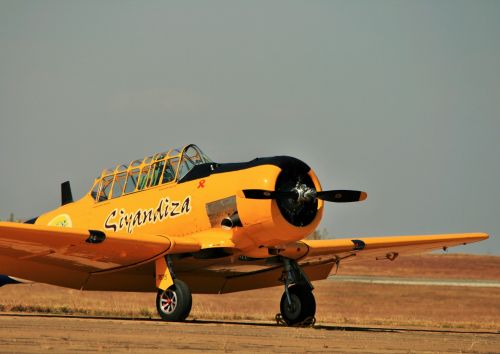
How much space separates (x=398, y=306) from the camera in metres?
35.5

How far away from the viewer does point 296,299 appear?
57.3 ft

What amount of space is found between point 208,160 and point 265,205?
209cm

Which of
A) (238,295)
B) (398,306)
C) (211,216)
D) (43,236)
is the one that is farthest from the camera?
(238,295)

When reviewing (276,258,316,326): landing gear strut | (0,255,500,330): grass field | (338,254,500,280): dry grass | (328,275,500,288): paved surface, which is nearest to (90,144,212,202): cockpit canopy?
(276,258,316,326): landing gear strut

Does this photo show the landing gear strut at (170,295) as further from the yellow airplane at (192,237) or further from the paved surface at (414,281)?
the paved surface at (414,281)

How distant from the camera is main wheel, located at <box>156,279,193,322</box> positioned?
15969 mm

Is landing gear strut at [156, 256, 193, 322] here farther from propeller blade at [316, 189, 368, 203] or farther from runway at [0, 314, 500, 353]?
propeller blade at [316, 189, 368, 203]

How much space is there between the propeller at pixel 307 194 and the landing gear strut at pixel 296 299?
7.24ft

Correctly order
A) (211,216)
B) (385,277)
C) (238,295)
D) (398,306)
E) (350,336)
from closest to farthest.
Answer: (350,336)
(211,216)
(398,306)
(238,295)
(385,277)

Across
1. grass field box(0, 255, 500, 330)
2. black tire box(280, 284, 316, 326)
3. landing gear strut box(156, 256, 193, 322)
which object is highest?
landing gear strut box(156, 256, 193, 322)

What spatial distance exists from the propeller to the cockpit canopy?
2306 mm

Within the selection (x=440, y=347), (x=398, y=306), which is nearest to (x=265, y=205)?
(x=440, y=347)

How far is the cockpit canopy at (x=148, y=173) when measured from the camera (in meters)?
17.7

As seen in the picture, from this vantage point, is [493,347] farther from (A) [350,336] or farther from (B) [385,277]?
(B) [385,277]
